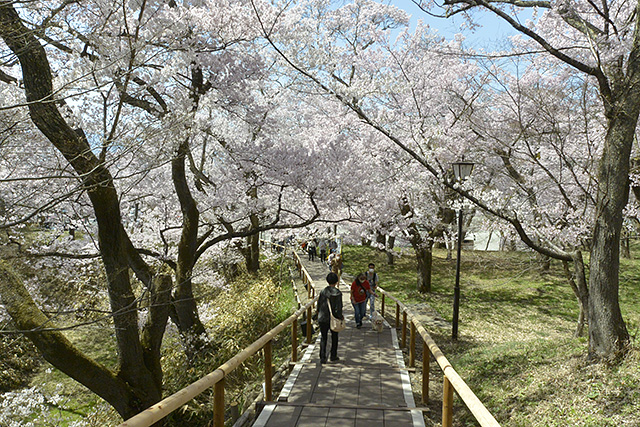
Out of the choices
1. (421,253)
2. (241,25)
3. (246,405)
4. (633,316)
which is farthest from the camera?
(421,253)

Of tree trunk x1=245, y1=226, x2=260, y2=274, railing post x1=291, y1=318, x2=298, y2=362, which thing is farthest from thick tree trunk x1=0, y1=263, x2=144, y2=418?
tree trunk x1=245, y1=226, x2=260, y2=274

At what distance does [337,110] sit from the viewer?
13930 mm

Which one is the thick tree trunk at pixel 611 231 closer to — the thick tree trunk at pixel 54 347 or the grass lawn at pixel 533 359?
the grass lawn at pixel 533 359

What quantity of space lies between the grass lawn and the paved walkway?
556 mm

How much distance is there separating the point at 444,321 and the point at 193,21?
10.3 m

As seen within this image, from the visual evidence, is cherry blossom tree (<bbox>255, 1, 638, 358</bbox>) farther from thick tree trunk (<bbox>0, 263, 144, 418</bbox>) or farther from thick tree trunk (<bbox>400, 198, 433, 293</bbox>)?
thick tree trunk (<bbox>0, 263, 144, 418</bbox>)

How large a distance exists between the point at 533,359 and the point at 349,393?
10.0 feet

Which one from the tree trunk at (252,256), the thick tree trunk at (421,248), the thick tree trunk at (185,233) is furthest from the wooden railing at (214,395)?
the tree trunk at (252,256)

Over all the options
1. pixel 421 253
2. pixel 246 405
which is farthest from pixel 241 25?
pixel 421 253

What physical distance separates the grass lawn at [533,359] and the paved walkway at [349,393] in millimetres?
556

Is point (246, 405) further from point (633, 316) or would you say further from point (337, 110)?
point (633, 316)

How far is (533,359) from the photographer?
6.69 meters

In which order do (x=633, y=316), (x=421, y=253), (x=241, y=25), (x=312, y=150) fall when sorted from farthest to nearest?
(x=421, y=253) → (x=633, y=316) → (x=312, y=150) → (x=241, y=25)

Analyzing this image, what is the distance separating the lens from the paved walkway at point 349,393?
4.66 meters
